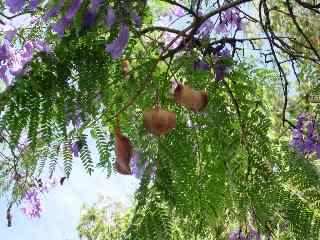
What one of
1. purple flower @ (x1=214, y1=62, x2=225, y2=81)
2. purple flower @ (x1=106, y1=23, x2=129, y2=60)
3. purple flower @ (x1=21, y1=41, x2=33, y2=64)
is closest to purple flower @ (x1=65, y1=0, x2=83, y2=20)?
purple flower @ (x1=106, y1=23, x2=129, y2=60)

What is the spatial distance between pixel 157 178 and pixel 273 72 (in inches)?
28.7

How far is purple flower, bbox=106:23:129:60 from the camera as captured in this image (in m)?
1.72

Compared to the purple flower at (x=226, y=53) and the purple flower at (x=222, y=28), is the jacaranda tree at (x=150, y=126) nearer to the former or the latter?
the purple flower at (x=226, y=53)

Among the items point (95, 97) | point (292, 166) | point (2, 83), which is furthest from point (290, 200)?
point (2, 83)

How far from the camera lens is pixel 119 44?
172cm

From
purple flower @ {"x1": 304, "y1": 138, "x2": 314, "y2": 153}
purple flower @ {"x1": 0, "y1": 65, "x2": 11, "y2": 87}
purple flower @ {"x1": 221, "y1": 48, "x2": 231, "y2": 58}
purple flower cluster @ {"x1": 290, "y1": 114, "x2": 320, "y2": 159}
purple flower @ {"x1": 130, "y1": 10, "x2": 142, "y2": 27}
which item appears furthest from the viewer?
purple flower @ {"x1": 0, "y1": 65, "x2": 11, "y2": 87}

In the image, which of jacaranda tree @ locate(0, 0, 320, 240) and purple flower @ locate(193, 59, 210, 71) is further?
purple flower @ locate(193, 59, 210, 71)

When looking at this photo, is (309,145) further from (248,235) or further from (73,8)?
(73,8)

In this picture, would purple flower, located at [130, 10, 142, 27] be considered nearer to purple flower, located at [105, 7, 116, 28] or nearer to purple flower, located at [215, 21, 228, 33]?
purple flower, located at [105, 7, 116, 28]

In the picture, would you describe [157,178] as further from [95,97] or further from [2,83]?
[2,83]

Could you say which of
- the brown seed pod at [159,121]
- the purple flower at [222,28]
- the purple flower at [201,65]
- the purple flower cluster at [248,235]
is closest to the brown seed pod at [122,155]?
the brown seed pod at [159,121]

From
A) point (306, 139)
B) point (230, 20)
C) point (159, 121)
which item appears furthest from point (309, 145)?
point (159, 121)

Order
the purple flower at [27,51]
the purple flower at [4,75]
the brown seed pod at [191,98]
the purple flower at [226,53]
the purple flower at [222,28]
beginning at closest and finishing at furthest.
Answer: the brown seed pod at [191,98]
the purple flower at [226,53]
the purple flower at [27,51]
the purple flower at [222,28]
the purple flower at [4,75]

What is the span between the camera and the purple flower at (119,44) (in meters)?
1.72
